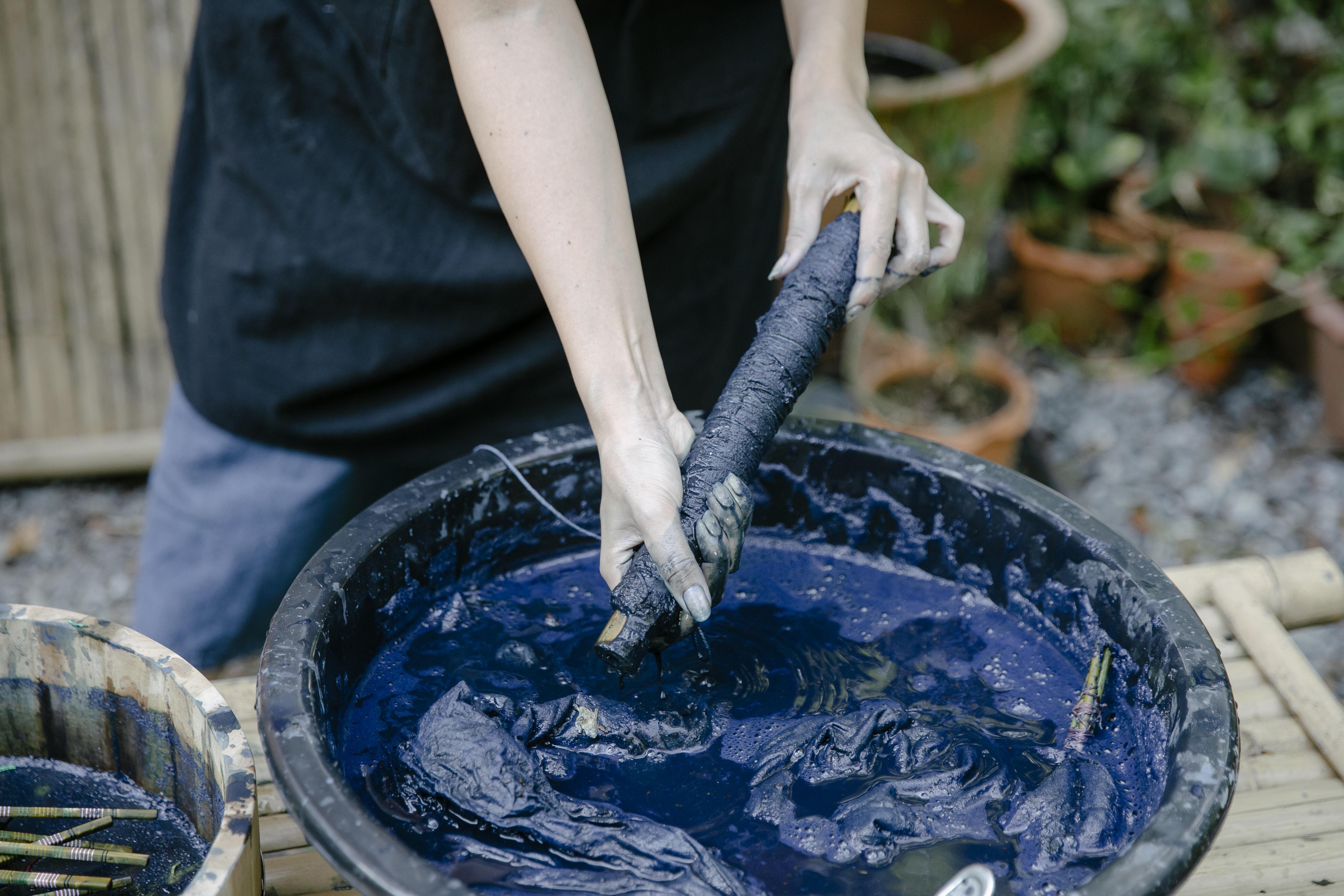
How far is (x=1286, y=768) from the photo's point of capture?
136 cm

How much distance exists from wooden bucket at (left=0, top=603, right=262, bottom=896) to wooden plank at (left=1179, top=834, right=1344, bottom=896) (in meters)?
1.00

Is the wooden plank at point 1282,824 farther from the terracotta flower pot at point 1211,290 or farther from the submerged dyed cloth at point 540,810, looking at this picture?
the terracotta flower pot at point 1211,290

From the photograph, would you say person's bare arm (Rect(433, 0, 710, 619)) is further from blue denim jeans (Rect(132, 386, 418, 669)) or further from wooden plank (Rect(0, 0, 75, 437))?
wooden plank (Rect(0, 0, 75, 437))

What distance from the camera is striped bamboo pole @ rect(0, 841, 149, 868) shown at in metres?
1.01

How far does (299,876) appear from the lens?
1.17m

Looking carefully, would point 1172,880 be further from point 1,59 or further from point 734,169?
point 1,59

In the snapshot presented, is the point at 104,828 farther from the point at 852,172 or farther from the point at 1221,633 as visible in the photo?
the point at 1221,633

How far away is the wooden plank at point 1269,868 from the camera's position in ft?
3.90

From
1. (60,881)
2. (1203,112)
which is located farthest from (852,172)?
(1203,112)

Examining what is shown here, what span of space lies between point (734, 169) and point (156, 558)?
118 cm

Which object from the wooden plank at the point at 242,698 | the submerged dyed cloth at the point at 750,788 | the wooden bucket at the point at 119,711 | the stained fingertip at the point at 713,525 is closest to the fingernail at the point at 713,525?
the stained fingertip at the point at 713,525

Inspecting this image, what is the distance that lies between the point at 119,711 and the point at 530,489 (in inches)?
20.3

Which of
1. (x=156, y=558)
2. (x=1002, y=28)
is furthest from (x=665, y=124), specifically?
(x=1002, y=28)

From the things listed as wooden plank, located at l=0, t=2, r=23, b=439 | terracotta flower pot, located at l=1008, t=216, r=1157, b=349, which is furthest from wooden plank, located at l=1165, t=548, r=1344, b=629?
wooden plank, located at l=0, t=2, r=23, b=439
